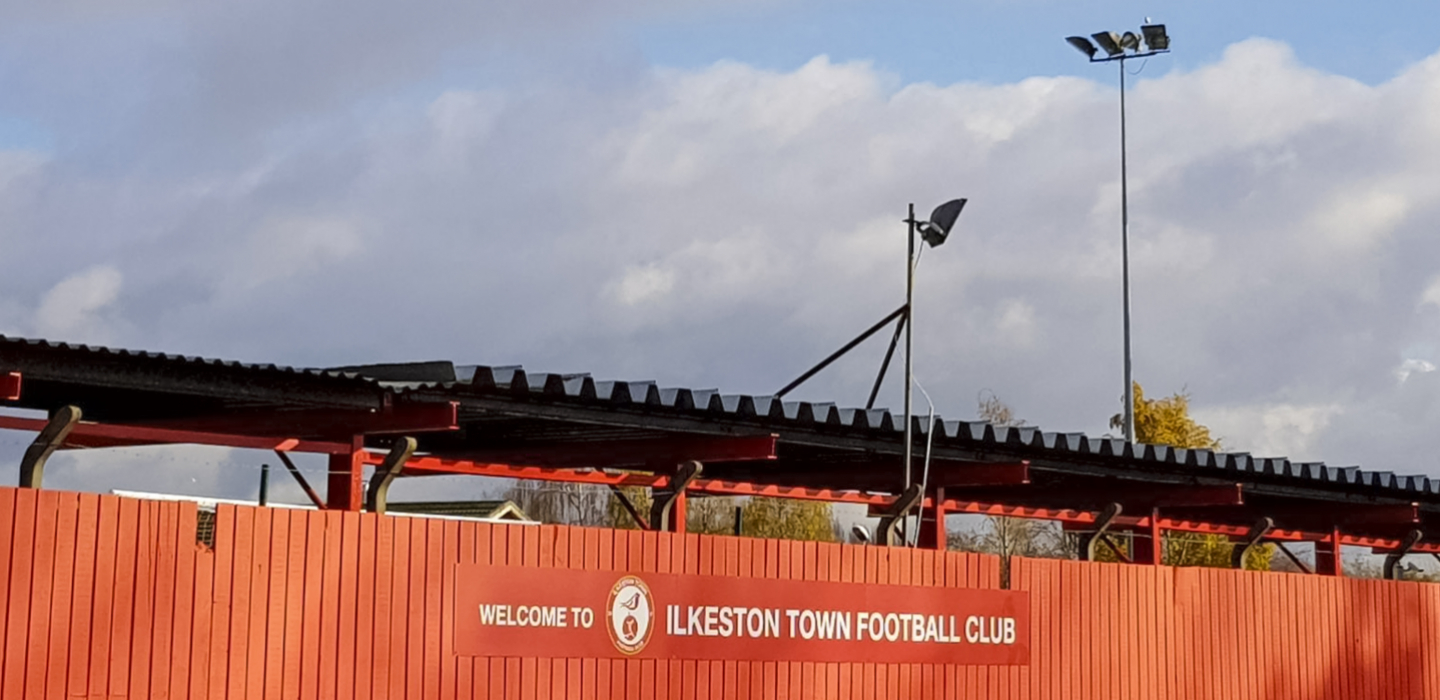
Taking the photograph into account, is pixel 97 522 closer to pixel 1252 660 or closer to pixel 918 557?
pixel 918 557

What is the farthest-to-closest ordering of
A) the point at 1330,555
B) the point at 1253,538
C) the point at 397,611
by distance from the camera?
the point at 1330,555, the point at 1253,538, the point at 397,611

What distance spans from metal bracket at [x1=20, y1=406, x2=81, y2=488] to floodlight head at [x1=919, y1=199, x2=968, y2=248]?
31.3 ft

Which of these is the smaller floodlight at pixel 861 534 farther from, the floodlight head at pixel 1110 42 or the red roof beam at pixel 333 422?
the floodlight head at pixel 1110 42

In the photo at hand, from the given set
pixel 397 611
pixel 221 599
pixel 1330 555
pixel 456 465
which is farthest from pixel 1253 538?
pixel 221 599

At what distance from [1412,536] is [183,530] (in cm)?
2172

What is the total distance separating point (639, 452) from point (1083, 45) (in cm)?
3467

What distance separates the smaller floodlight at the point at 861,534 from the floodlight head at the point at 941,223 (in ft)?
9.90

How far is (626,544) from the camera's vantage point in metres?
15.4

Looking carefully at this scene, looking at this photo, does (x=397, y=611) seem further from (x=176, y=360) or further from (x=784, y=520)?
(x=784, y=520)

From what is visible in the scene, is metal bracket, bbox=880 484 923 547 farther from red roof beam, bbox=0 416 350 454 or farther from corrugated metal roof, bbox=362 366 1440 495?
red roof beam, bbox=0 416 350 454

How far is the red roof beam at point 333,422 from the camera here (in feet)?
48.6

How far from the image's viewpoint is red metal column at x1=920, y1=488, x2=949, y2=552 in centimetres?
2089

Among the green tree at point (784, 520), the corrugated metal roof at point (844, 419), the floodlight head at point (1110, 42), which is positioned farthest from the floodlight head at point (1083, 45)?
the corrugated metal roof at point (844, 419)

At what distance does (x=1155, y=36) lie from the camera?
49.2 meters
